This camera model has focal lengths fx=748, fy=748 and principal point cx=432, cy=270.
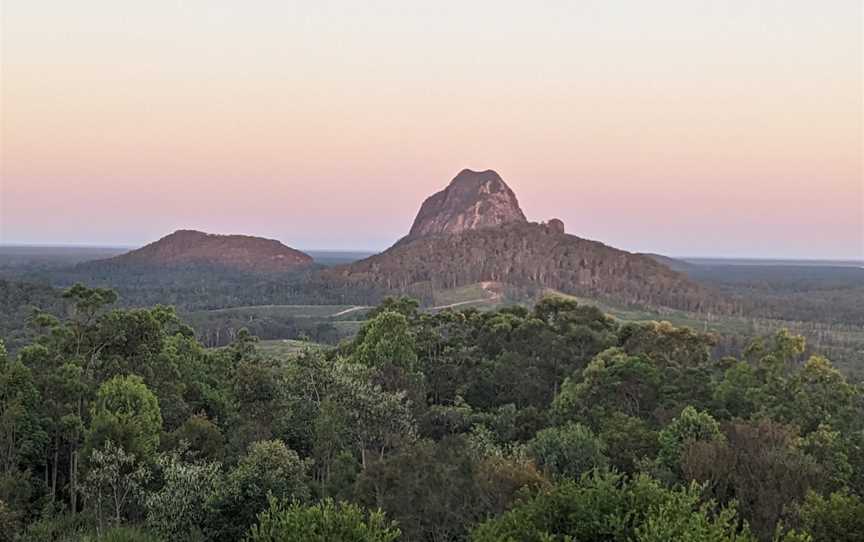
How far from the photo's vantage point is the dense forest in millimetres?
24156

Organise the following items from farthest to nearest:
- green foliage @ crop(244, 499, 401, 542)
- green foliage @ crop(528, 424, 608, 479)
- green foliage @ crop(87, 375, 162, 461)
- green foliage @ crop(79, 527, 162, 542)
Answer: green foliage @ crop(87, 375, 162, 461)
green foliage @ crop(528, 424, 608, 479)
green foliage @ crop(79, 527, 162, 542)
green foliage @ crop(244, 499, 401, 542)

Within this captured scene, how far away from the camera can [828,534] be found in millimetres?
23234

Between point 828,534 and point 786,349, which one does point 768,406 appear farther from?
point 828,534

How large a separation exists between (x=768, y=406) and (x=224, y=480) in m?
34.6

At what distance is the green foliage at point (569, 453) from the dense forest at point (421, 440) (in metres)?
0.11

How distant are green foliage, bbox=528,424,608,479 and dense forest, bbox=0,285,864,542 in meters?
0.11

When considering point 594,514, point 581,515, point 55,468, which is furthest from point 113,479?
point 594,514

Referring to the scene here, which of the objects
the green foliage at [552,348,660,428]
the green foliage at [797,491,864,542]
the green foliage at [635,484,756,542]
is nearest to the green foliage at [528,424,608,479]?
the green foliage at [797,491,864,542]

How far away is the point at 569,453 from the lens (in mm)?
37031

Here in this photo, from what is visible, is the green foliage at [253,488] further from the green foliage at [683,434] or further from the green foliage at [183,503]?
the green foliage at [683,434]

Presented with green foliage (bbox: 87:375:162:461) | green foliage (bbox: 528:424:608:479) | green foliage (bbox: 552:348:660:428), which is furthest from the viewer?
green foliage (bbox: 552:348:660:428)

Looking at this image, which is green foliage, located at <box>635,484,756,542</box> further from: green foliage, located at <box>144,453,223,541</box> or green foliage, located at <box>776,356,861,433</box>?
green foliage, located at <box>776,356,861,433</box>

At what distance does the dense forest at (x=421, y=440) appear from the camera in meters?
24.2

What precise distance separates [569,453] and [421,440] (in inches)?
376
